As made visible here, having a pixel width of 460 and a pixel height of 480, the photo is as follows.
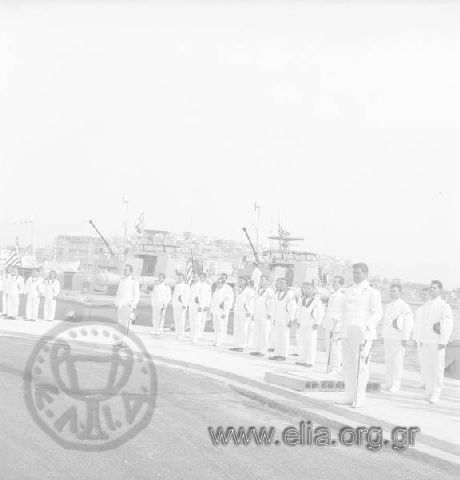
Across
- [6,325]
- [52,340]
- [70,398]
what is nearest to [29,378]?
[70,398]

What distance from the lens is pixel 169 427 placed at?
329 inches

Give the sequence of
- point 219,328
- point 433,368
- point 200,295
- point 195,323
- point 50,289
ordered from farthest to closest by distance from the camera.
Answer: point 50,289, point 200,295, point 195,323, point 219,328, point 433,368

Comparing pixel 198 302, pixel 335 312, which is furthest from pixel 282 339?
pixel 198 302

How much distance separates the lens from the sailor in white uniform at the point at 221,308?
60.5ft

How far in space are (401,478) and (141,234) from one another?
50.9m

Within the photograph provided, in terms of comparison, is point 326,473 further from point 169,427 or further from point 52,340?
point 52,340

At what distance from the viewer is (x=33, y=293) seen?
75.3 ft

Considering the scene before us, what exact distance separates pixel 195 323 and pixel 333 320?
527 cm

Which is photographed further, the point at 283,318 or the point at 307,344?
the point at 283,318

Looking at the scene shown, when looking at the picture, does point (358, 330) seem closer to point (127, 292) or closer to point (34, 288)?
point (127, 292)

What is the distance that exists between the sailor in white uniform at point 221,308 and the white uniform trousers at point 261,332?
5.16 feet

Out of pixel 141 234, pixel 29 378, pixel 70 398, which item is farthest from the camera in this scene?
pixel 141 234

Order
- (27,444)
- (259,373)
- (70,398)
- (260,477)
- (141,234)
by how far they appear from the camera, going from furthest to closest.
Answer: (141,234) → (259,373) → (70,398) → (27,444) → (260,477)

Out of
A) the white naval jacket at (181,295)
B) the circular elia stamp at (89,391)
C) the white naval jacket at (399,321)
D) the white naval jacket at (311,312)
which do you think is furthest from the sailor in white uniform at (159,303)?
the white naval jacket at (399,321)
